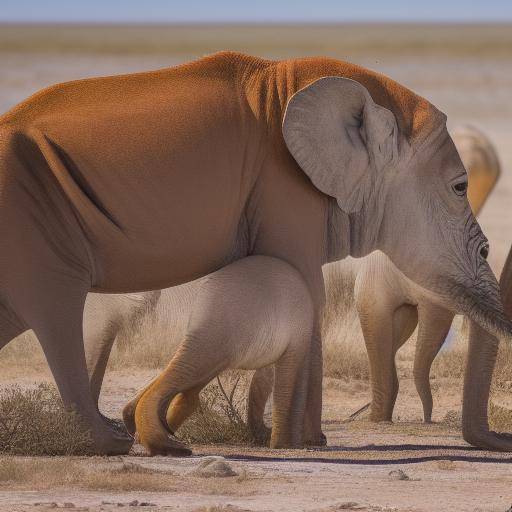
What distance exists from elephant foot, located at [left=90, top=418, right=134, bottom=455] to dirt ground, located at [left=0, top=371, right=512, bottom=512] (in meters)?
0.07

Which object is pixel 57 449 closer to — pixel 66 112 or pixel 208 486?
pixel 208 486

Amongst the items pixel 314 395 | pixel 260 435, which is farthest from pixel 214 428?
pixel 314 395

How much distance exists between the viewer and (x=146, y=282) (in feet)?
25.4

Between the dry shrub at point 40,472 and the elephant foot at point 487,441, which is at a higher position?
the dry shrub at point 40,472

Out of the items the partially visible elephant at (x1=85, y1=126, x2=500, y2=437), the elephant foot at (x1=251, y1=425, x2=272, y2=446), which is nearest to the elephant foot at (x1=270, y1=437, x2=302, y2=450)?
the elephant foot at (x1=251, y1=425, x2=272, y2=446)

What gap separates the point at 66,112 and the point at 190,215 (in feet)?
2.48

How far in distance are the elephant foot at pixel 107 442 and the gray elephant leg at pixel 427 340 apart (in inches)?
104

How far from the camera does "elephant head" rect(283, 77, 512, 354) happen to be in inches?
309

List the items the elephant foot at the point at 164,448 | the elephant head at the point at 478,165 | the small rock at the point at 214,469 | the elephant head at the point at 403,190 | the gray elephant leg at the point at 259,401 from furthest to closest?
the elephant head at the point at 478,165 < the gray elephant leg at the point at 259,401 < the elephant head at the point at 403,190 < the elephant foot at the point at 164,448 < the small rock at the point at 214,469

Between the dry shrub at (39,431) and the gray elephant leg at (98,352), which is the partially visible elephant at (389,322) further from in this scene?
the dry shrub at (39,431)

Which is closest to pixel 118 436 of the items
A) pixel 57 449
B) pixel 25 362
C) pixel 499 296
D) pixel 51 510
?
pixel 57 449

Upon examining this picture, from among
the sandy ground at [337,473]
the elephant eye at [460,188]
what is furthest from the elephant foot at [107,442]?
the elephant eye at [460,188]

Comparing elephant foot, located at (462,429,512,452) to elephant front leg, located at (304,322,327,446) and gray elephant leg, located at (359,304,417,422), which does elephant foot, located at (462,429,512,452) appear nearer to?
elephant front leg, located at (304,322,327,446)

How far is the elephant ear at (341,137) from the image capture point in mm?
7734
